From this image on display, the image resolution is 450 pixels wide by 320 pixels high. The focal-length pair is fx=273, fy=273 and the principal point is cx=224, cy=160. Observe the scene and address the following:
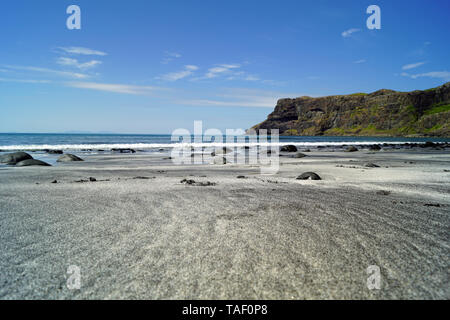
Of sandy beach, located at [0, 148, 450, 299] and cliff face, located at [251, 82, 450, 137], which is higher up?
cliff face, located at [251, 82, 450, 137]

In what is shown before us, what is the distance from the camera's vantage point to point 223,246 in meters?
3.08

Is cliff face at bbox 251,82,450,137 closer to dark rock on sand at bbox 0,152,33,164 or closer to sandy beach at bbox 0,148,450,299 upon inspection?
sandy beach at bbox 0,148,450,299

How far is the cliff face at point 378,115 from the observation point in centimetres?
9588

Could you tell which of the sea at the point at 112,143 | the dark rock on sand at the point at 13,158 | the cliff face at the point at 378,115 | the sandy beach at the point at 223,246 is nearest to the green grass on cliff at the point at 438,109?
the cliff face at the point at 378,115

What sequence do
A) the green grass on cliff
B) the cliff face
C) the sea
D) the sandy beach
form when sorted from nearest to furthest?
1. the sandy beach
2. the sea
3. the cliff face
4. the green grass on cliff

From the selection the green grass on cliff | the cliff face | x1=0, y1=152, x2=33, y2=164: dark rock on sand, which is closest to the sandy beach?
x1=0, y1=152, x2=33, y2=164: dark rock on sand

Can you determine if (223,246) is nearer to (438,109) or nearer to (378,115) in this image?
(438,109)

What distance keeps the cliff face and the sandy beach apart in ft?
333

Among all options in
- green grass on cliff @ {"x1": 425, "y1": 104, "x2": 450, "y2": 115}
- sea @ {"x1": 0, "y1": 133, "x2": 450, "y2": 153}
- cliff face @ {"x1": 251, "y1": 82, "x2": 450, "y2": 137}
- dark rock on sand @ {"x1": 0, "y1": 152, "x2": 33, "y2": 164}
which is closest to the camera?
dark rock on sand @ {"x1": 0, "y1": 152, "x2": 33, "y2": 164}

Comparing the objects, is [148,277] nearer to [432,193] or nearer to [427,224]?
[427,224]

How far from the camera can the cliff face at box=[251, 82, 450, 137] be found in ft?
315

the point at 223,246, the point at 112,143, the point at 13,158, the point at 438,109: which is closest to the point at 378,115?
the point at 438,109

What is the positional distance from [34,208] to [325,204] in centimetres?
516
